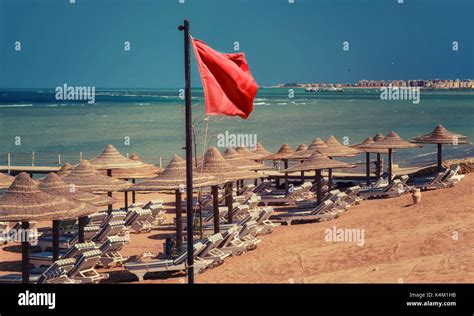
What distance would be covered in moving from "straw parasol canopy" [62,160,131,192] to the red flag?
8.69 m

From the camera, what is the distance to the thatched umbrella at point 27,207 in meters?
10.9

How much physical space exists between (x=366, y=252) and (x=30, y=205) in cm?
520

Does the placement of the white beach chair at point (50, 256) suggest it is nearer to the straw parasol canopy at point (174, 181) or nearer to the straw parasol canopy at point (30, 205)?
the straw parasol canopy at point (30, 205)

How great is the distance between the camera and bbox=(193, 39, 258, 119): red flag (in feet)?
23.1

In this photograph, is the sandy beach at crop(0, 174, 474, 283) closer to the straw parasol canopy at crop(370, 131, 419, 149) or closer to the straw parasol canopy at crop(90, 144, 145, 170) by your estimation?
the straw parasol canopy at crop(90, 144, 145, 170)

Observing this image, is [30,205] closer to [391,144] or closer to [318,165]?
[318,165]

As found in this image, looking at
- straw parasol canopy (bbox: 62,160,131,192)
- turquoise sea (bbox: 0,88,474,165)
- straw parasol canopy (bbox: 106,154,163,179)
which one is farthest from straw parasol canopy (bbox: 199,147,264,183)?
turquoise sea (bbox: 0,88,474,165)

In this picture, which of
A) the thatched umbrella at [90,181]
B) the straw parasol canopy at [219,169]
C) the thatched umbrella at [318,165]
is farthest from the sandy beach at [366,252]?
the thatched umbrella at [318,165]

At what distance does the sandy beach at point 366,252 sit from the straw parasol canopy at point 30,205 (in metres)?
1.44

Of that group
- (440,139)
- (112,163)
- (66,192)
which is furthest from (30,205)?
(440,139)

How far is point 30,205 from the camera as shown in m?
11.2
